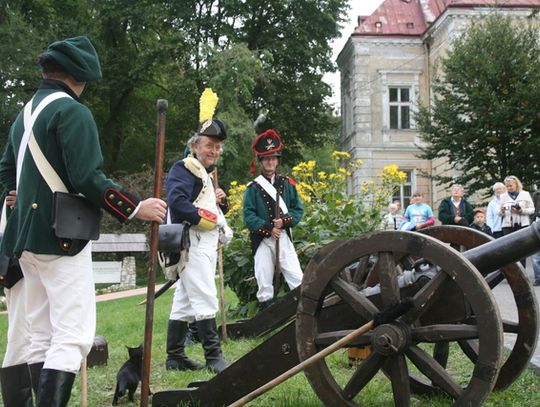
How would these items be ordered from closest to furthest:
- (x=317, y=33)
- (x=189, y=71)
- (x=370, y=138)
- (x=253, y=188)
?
1. (x=253, y=188)
2. (x=189, y=71)
3. (x=317, y=33)
4. (x=370, y=138)

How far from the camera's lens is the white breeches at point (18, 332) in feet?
13.0

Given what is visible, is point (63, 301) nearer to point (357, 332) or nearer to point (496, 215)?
point (357, 332)

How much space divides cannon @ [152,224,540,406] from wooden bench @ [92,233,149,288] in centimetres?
1121

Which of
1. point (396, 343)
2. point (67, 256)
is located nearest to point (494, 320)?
point (396, 343)

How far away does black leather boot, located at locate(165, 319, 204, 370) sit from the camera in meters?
5.56

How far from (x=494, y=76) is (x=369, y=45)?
1245 centimetres

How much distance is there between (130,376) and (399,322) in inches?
70.4

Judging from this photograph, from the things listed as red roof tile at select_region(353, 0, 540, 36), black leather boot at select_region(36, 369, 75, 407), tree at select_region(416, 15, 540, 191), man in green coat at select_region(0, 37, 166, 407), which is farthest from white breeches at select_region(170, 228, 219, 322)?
red roof tile at select_region(353, 0, 540, 36)

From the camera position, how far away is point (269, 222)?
24.8ft

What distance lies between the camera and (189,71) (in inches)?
1129

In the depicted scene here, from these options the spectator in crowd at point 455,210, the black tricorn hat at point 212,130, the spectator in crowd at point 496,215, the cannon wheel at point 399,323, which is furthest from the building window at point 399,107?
the cannon wheel at point 399,323

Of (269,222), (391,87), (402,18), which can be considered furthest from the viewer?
(402,18)

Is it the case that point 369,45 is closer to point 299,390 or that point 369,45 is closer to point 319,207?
point 319,207

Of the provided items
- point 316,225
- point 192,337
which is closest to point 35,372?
point 192,337
